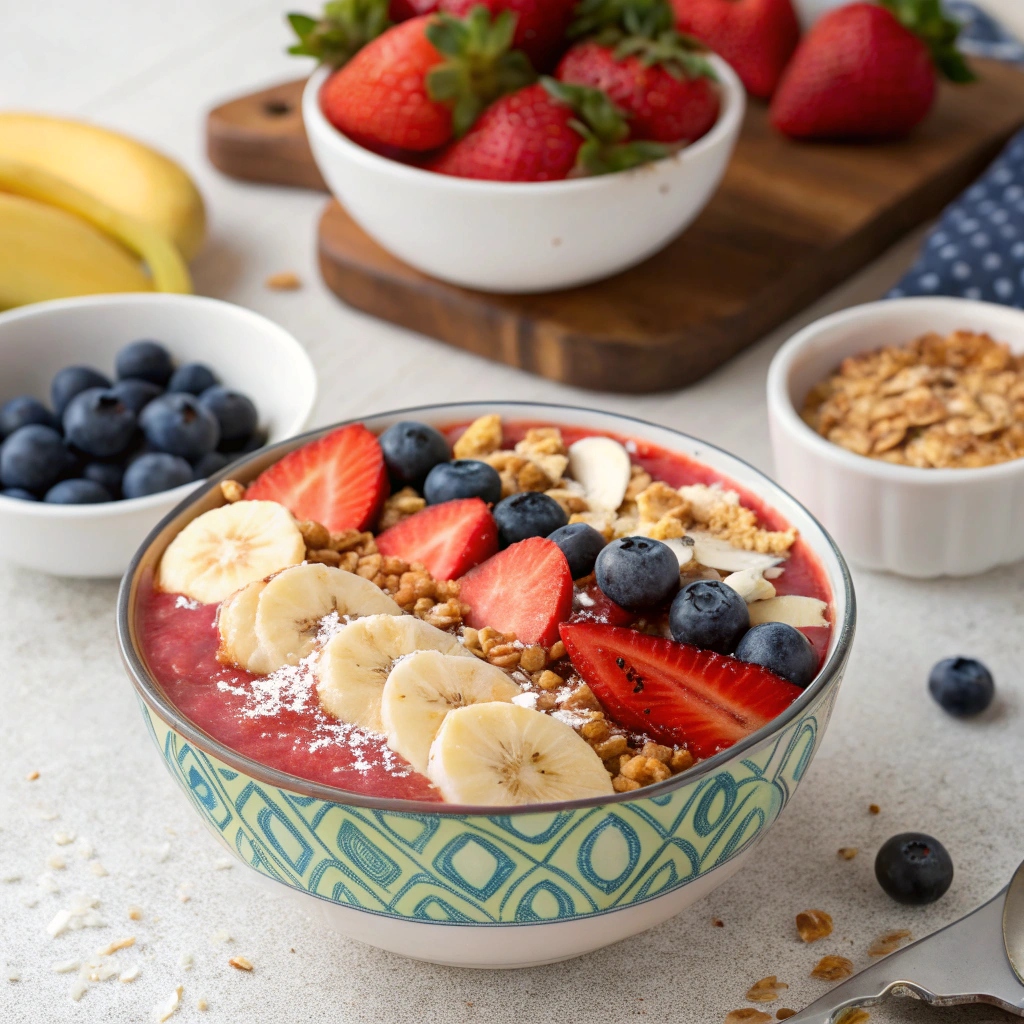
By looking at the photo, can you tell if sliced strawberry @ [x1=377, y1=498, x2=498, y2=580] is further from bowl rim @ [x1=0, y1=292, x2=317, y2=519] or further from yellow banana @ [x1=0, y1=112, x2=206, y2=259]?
yellow banana @ [x1=0, y1=112, x2=206, y2=259]

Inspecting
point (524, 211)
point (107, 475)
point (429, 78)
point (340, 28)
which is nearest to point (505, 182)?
point (524, 211)

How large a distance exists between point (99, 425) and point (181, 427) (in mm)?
87

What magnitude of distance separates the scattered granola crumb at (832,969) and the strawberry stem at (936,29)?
1.42 metres

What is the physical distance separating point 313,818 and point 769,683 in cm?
30

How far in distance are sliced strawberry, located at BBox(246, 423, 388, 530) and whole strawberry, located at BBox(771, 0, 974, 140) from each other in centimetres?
109

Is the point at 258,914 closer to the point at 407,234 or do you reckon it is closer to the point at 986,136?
the point at 407,234

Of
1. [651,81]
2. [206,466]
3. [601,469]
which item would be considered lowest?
[206,466]

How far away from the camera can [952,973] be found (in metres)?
0.85

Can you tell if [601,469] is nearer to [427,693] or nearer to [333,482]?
[333,482]

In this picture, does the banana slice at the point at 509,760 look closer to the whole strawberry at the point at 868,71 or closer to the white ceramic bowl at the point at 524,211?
the white ceramic bowl at the point at 524,211

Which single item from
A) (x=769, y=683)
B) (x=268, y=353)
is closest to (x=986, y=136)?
(x=268, y=353)

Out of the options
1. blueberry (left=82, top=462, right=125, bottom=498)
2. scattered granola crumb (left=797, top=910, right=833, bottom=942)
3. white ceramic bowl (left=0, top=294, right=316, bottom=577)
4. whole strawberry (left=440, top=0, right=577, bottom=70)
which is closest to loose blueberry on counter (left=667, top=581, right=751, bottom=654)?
scattered granola crumb (left=797, top=910, right=833, bottom=942)

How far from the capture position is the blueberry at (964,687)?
112cm

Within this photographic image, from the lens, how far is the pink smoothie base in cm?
78
